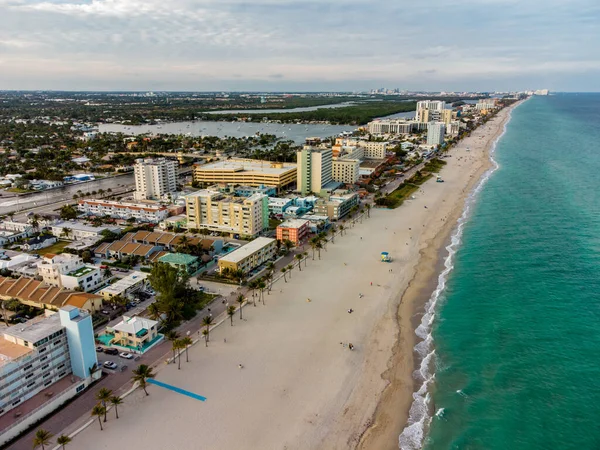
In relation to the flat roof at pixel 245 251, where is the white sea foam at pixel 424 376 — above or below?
below

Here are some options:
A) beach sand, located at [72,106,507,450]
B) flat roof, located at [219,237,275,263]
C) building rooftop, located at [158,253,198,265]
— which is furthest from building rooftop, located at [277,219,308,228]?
building rooftop, located at [158,253,198,265]

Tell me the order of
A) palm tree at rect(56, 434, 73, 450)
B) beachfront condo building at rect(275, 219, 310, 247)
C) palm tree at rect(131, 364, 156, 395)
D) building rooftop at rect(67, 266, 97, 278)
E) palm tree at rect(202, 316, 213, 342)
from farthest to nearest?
1. beachfront condo building at rect(275, 219, 310, 247)
2. building rooftop at rect(67, 266, 97, 278)
3. palm tree at rect(202, 316, 213, 342)
4. palm tree at rect(131, 364, 156, 395)
5. palm tree at rect(56, 434, 73, 450)

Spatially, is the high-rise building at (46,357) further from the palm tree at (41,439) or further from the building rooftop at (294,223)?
the building rooftop at (294,223)

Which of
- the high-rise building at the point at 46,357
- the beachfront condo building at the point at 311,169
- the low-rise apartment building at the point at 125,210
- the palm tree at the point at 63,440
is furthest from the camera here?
the beachfront condo building at the point at 311,169

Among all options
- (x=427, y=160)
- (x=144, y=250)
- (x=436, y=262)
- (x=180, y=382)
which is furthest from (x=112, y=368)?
(x=427, y=160)

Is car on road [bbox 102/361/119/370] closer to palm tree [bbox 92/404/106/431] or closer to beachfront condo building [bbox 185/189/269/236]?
palm tree [bbox 92/404/106/431]

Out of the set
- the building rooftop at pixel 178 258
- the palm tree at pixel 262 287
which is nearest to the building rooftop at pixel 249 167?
the building rooftop at pixel 178 258
